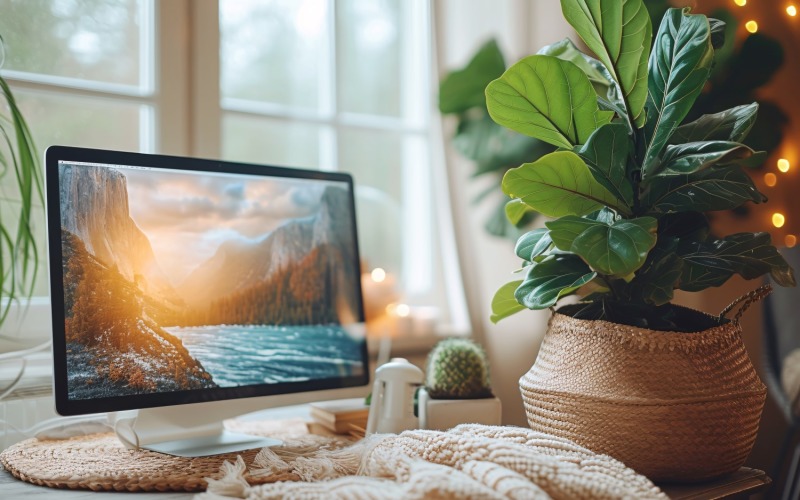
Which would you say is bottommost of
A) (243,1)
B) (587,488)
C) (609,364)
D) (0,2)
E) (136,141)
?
(587,488)

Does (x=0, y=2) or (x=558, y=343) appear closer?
(x=558, y=343)

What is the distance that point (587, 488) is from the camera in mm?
784

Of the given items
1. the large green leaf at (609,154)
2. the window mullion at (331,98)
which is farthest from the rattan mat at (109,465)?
the window mullion at (331,98)

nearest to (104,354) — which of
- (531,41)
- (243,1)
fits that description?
(243,1)

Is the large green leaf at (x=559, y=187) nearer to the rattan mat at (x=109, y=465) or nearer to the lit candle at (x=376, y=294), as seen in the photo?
the rattan mat at (x=109, y=465)

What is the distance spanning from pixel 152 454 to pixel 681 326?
832 millimetres

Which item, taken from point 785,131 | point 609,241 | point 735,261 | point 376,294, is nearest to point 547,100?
point 609,241

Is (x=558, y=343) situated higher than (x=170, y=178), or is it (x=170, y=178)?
(x=170, y=178)

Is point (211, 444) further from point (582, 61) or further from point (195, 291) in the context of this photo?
point (582, 61)

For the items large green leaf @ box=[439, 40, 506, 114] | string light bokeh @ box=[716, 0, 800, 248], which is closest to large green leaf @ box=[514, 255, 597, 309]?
large green leaf @ box=[439, 40, 506, 114]

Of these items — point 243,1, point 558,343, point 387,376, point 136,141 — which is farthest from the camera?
point 243,1

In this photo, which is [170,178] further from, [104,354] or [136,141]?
[136,141]

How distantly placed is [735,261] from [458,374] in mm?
480

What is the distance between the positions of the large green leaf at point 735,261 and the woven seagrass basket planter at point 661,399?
0.08 metres
